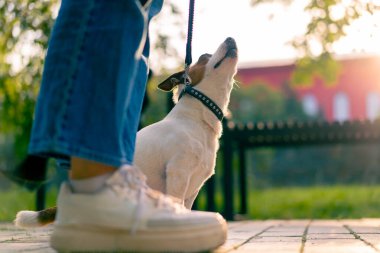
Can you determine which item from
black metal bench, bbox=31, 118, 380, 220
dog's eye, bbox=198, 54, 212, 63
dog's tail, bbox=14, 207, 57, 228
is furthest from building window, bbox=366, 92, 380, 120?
dog's tail, bbox=14, 207, 57, 228

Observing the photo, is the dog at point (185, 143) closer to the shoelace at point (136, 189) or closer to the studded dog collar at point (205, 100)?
the studded dog collar at point (205, 100)

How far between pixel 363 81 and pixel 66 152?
92.4ft

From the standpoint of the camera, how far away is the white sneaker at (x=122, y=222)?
1524mm

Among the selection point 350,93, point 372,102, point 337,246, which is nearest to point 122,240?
point 337,246

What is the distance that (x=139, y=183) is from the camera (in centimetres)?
164

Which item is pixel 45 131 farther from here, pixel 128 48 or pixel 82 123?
pixel 128 48

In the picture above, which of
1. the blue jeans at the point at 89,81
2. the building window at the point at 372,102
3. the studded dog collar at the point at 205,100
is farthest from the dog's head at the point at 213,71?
the building window at the point at 372,102

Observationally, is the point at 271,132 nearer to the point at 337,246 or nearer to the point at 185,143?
the point at 185,143

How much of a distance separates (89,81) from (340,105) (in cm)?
2823

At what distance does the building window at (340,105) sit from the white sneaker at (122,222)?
27.9 meters

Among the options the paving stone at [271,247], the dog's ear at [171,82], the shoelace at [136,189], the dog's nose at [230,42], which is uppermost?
the dog's nose at [230,42]

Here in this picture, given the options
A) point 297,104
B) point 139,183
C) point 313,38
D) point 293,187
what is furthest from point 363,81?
point 139,183

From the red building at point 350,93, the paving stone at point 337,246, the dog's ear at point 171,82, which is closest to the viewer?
the paving stone at point 337,246

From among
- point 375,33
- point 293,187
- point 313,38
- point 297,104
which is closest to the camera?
point 375,33
